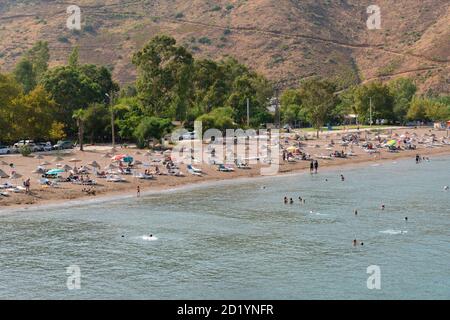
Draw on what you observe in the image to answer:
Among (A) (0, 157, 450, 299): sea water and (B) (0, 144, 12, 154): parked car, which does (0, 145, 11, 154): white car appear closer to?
(B) (0, 144, 12, 154): parked car

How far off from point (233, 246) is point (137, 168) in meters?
36.3

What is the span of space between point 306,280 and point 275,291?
2.78 m

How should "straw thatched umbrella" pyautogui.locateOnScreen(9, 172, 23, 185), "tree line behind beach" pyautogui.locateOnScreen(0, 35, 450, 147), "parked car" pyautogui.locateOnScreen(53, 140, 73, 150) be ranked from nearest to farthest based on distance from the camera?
1. "straw thatched umbrella" pyautogui.locateOnScreen(9, 172, 23, 185)
2. "tree line behind beach" pyautogui.locateOnScreen(0, 35, 450, 147)
3. "parked car" pyautogui.locateOnScreen(53, 140, 73, 150)

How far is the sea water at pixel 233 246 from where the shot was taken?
1544 inches

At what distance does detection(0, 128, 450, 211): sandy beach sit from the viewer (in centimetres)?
6712

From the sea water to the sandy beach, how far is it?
3.46 meters

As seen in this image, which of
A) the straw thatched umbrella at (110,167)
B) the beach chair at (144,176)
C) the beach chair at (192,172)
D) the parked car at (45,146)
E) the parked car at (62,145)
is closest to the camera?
the beach chair at (144,176)

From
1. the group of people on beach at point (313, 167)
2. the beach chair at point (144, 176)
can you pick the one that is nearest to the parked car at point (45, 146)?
the beach chair at point (144, 176)

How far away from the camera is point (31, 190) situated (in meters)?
67.9

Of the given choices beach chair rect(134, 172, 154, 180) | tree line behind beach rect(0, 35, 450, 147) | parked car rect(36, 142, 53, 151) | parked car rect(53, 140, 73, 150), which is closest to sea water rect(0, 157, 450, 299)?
beach chair rect(134, 172, 154, 180)

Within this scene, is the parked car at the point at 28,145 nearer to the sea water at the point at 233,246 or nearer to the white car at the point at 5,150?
the white car at the point at 5,150

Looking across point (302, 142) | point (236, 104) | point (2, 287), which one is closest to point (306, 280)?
point (2, 287)

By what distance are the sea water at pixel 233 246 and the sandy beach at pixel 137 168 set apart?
11.3 ft
